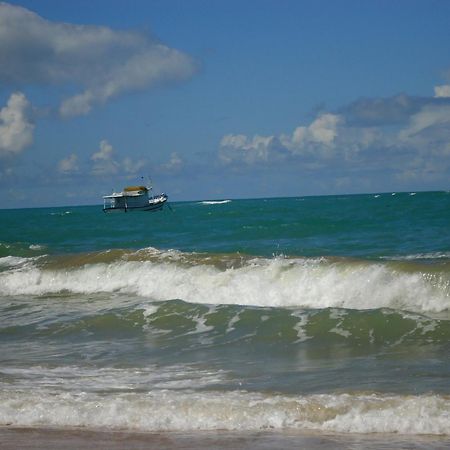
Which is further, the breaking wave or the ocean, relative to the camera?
the breaking wave

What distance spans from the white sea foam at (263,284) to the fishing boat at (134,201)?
6974 centimetres

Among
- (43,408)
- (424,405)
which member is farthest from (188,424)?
(424,405)

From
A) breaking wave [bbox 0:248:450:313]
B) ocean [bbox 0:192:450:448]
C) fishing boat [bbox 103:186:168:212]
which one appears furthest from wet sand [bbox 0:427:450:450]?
fishing boat [bbox 103:186:168:212]

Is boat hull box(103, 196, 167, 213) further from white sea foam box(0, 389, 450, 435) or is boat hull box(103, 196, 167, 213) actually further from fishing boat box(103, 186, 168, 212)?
white sea foam box(0, 389, 450, 435)

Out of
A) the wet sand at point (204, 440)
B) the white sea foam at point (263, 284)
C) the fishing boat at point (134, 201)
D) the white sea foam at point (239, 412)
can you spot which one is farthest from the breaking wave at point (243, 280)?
the fishing boat at point (134, 201)

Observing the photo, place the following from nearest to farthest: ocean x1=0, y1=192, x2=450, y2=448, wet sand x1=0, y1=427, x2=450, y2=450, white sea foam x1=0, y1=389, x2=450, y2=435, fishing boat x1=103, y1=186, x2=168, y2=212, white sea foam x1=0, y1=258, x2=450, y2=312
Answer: wet sand x1=0, y1=427, x2=450, y2=450, white sea foam x1=0, y1=389, x2=450, y2=435, ocean x1=0, y1=192, x2=450, y2=448, white sea foam x1=0, y1=258, x2=450, y2=312, fishing boat x1=103, y1=186, x2=168, y2=212

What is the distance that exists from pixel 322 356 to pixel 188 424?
4.03 m

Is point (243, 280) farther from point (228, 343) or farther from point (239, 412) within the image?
point (239, 412)

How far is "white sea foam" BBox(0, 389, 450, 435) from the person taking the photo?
739cm

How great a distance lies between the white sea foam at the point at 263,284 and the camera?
1644 centimetres

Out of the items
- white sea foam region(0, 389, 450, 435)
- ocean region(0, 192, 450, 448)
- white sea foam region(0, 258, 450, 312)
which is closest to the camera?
white sea foam region(0, 389, 450, 435)

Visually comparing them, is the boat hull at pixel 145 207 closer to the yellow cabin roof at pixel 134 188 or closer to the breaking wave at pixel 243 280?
the yellow cabin roof at pixel 134 188

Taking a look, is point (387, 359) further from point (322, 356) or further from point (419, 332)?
point (419, 332)

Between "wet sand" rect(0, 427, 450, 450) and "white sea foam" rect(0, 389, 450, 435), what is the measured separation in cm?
24
